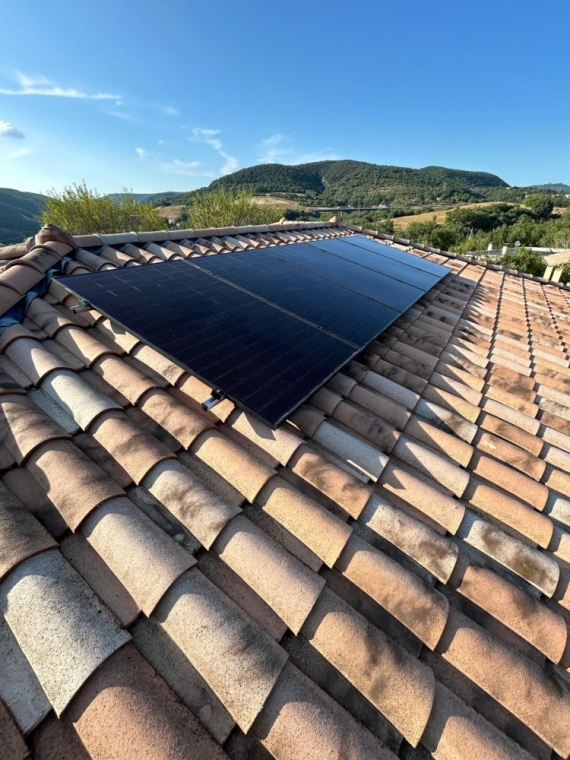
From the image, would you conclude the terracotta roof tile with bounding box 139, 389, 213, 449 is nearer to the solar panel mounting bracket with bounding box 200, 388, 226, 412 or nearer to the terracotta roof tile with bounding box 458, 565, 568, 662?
the solar panel mounting bracket with bounding box 200, 388, 226, 412

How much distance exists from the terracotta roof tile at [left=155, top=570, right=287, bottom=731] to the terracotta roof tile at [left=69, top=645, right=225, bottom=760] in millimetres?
200

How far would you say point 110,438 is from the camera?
3141 millimetres

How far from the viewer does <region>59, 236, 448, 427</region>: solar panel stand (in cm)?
382

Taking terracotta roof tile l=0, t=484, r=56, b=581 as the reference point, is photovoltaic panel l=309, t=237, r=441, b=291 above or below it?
above

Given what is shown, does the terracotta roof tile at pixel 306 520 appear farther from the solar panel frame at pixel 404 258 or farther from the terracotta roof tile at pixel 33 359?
the solar panel frame at pixel 404 258

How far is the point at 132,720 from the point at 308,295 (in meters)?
6.32

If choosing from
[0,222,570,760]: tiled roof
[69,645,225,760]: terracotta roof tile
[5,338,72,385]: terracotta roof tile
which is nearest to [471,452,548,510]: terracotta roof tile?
[0,222,570,760]: tiled roof

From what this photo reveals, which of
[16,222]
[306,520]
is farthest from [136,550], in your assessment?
[16,222]

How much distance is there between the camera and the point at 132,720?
1.67 metres

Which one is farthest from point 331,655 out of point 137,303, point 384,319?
point 384,319

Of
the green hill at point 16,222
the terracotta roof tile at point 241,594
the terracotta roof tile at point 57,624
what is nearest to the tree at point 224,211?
the terracotta roof tile at point 241,594

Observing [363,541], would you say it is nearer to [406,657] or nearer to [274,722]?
[406,657]

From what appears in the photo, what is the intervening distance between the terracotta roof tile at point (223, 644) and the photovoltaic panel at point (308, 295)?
412cm

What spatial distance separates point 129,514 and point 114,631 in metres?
0.77
